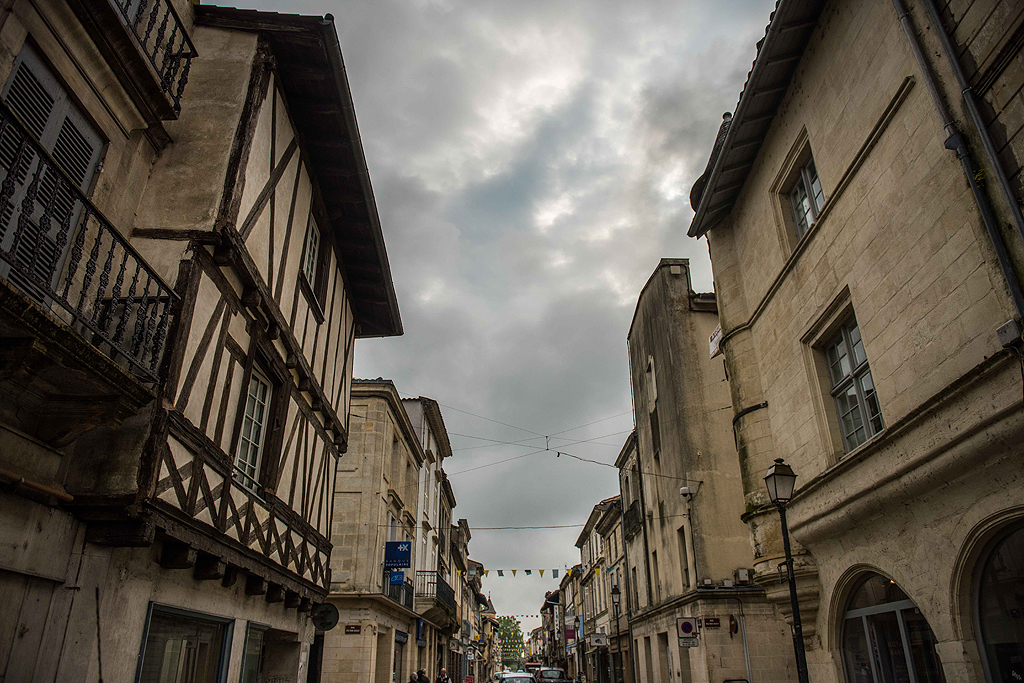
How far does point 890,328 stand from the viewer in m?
6.79

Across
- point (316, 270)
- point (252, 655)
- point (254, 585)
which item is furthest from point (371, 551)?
point (254, 585)

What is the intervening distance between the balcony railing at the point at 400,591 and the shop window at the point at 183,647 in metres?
12.0

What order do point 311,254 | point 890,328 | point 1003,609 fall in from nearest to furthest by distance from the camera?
point 1003,609
point 890,328
point 311,254

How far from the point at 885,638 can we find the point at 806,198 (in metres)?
5.90

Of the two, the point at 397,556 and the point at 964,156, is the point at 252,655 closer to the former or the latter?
the point at 964,156

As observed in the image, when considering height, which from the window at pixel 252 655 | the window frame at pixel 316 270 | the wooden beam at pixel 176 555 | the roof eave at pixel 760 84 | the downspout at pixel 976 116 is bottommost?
the window at pixel 252 655

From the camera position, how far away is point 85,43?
5.77m

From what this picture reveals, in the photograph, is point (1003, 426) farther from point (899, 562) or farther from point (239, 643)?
point (239, 643)

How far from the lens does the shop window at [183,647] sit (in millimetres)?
6066

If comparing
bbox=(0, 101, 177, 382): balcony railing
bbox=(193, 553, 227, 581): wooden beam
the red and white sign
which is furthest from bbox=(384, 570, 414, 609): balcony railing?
bbox=(0, 101, 177, 382): balcony railing

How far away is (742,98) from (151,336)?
8.54 m

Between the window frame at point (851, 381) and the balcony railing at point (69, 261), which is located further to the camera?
the window frame at point (851, 381)

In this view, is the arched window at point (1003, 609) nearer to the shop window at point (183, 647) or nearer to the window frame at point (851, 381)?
the window frame at point (851, 381)

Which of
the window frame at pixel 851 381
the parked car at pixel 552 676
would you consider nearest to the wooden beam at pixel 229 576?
the window frame at pixel 851 381
